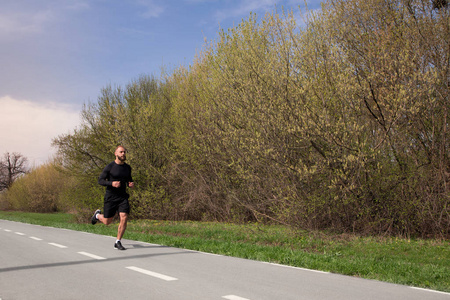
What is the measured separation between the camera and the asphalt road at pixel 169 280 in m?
5.03

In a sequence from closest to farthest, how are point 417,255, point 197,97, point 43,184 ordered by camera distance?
point 417,255
point 197,97
point 43,184

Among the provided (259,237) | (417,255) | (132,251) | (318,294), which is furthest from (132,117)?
(318,294)

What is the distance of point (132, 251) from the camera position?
905 centimetres

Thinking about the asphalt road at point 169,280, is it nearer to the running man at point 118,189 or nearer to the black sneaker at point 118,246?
the black sneaker at point 118,246

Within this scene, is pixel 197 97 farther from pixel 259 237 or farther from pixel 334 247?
pixel 334 247

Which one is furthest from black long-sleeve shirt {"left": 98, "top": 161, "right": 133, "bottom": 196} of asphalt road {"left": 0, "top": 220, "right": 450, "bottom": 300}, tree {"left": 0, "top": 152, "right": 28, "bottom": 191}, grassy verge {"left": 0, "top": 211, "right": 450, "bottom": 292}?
tree {"left": 0, "top": 152, "right": 28, "bottom": 191}

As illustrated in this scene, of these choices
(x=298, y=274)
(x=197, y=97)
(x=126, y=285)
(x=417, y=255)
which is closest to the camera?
(x=126, y=285)

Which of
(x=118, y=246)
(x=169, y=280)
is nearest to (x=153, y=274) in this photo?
(x=169, y=280)

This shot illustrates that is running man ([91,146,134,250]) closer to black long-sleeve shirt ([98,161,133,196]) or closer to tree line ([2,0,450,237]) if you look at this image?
black long-sleeve shirt ([98,161,133,196])

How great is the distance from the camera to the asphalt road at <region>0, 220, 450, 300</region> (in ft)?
16.5

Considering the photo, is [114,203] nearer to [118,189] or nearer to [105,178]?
[118,189]

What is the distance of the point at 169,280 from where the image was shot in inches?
231

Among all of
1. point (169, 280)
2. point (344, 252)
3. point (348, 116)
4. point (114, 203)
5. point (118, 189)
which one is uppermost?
point (348, 116)

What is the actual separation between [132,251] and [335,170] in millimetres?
6004
